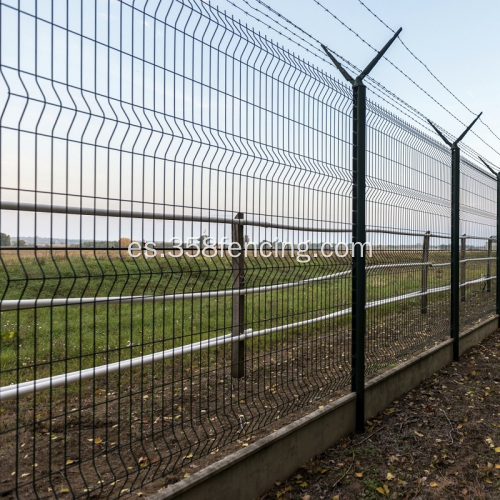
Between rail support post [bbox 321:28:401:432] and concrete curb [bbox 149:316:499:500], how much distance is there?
0.11 meters

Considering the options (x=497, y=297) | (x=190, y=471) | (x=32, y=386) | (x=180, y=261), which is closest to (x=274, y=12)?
(x=180, y=261)

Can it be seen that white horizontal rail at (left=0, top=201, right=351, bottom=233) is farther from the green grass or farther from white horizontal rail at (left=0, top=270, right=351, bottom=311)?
white horizontal rail at (left=0, top=270, right=351, bottom=311)

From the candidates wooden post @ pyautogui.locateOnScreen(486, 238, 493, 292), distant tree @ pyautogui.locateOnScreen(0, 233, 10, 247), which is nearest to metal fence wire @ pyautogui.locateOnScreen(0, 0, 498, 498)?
distant tree @ pyautogui.locateOnScreen(0, 233, 10, 247)

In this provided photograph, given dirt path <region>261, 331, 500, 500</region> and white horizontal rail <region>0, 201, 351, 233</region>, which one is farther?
dirt path <region>261, 331, 500, 500</region>

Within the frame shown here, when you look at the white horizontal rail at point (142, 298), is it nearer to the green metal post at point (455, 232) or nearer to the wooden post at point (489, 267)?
the green metal post at point (455, 232)

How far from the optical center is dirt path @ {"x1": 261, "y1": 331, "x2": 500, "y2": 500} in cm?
267

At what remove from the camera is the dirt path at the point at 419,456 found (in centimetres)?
267

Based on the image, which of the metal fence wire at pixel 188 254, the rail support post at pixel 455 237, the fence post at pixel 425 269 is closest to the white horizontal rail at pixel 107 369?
the metal fence wire at pixel 188 254

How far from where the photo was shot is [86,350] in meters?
4.91

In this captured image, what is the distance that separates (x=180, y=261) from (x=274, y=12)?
5.41ft

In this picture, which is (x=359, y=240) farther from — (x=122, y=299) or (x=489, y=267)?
(x=489, y=267)

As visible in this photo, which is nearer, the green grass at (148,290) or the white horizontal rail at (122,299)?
the white horizontal rail at (122,299)

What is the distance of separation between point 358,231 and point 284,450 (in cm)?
164

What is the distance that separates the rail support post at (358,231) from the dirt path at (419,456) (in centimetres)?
34
